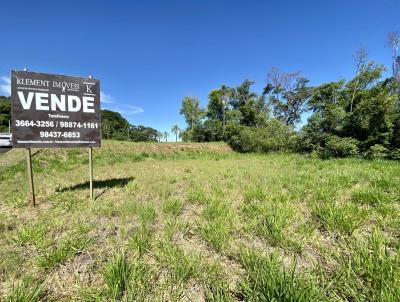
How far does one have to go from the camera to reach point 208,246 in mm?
2869

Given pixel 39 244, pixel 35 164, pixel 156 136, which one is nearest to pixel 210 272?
pixel 39 244

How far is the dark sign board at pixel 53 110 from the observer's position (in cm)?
460

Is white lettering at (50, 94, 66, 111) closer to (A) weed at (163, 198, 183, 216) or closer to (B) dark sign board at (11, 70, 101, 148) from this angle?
(B) dark sign board at (11, 70, 101, 148)

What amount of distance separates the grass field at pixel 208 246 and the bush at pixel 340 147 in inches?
406

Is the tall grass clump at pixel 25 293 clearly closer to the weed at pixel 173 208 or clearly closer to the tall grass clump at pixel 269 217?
the weed at pixel 173 208

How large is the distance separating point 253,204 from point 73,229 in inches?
125

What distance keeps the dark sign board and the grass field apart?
1.47m

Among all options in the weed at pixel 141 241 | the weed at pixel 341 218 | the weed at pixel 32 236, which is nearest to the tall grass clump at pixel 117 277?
the weed at pixel 141 241

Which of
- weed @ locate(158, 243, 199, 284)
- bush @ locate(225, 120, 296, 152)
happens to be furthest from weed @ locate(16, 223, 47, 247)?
bush @ locate(225, 120, 296, 152)

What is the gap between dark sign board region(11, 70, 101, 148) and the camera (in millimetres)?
4602

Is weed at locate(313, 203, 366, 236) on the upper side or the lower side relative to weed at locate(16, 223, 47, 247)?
upper

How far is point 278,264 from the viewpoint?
2.31 m

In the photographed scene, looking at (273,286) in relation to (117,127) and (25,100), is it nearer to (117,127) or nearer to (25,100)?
(25,100)

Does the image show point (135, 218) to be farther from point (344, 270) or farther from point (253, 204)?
point (344, 270)
